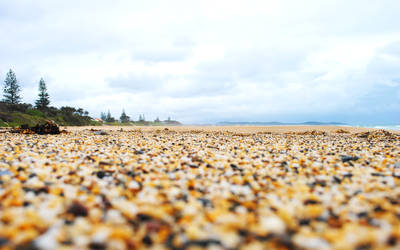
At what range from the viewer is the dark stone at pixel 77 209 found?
266cm

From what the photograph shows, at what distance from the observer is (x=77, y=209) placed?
2701mm

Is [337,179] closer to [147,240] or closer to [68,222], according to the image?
[147,240]

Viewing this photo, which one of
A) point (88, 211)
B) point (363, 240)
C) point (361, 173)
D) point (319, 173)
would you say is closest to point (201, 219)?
point (88, 211)

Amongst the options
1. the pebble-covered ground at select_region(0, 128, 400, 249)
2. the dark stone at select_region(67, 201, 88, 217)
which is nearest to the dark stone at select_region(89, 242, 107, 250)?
the pebble-covered ground at select_region(0, 128, 400, 249)

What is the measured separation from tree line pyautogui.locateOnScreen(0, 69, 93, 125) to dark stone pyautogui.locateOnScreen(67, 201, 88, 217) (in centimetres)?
3888

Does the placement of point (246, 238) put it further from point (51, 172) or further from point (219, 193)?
point (51, 172)

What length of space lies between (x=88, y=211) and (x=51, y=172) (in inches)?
84.6

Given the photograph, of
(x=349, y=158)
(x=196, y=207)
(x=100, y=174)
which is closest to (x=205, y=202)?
(x=196, y=207)

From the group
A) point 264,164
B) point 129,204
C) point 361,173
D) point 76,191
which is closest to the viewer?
point 129,204

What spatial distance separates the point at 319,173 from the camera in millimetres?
4656

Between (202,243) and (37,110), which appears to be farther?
(37,110)

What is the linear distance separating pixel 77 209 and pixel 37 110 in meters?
51.6

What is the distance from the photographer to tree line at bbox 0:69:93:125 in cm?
3626

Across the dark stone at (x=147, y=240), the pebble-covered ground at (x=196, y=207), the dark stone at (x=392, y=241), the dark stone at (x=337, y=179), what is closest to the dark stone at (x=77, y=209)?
the pebble-covered ground at (x=196, y=207)
